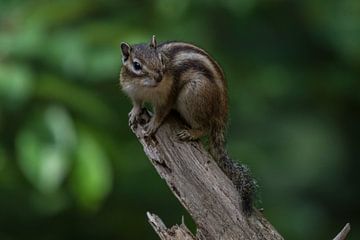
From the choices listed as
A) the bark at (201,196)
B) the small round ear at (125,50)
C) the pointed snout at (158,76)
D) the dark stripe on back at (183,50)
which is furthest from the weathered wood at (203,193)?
the small round ear at (125,50)

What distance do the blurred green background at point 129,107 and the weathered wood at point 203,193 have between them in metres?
0.82

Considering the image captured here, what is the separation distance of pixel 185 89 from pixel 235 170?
443 mm

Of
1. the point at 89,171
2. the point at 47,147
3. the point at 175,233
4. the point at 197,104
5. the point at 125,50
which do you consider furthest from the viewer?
the point at 89,171

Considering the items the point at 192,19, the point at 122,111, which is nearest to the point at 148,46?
the point at 122,111

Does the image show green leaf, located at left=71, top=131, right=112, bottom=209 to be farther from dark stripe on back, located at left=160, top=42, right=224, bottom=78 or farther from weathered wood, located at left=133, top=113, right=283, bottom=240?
weathered wood, located at left=133, top=113, right=283, bottom=240

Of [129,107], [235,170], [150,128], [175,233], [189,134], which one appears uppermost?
[129,107]

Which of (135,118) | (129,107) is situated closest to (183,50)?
(135,118)

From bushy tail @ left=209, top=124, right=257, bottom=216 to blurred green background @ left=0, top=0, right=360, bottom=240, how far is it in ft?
2.39

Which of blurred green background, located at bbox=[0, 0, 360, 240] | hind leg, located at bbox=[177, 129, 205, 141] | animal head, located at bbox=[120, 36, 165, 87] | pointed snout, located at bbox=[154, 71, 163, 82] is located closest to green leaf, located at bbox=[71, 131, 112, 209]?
blurred green background, located at bbox=[0, 0, 360, 240]

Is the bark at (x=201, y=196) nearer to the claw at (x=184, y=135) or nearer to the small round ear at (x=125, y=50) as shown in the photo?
the claw at (x=184, y=135)

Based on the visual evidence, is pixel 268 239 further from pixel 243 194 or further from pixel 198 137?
pixel 198 137

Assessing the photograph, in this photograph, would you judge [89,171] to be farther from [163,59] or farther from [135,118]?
[163,59]

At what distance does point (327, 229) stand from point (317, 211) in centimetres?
21

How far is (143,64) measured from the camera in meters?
4.69
